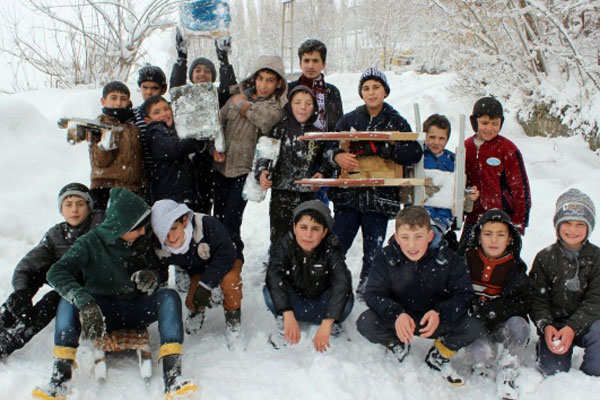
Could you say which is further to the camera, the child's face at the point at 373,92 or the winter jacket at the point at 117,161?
the child's face at the point at 373,92

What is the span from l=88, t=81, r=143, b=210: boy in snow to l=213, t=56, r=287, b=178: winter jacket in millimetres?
682

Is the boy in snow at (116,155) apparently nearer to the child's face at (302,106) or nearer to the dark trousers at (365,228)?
the child's face at (302,106)

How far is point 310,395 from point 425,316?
0.82 m

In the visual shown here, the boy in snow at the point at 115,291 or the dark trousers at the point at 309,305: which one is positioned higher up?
the boy in snow at the point at 115,291

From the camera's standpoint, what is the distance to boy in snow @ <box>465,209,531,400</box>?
2.78m

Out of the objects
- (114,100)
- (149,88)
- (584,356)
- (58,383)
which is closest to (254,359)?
(58,383)

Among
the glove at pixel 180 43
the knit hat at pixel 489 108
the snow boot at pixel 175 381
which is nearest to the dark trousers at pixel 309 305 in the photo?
the snow boot at pixel 175 381

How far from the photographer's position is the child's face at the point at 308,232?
3.17m

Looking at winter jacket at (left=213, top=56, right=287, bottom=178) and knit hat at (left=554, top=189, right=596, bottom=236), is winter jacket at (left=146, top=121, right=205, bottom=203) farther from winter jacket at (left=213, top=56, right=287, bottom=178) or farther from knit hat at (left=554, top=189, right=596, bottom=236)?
knit hat at (left=554, top=189, right=596, bottom=236)

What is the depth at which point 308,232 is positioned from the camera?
3.15m

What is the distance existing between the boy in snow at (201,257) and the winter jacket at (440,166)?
1613 mm

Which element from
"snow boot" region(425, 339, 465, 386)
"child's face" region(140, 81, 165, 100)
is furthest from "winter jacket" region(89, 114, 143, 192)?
"snow boot" region(425, 339, 465, 386)

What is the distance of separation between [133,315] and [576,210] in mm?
2919

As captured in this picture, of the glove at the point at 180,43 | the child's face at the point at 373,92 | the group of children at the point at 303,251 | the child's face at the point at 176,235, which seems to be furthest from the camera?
the glove at the point at 180,43
